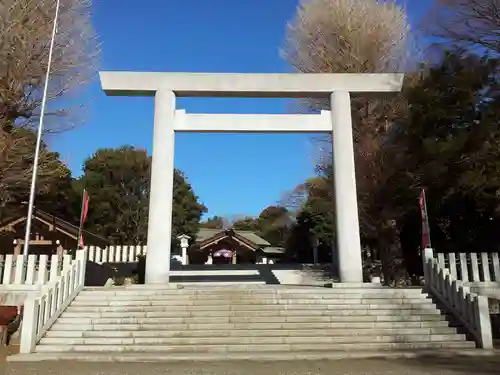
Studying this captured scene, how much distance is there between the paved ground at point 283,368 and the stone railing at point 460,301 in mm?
823

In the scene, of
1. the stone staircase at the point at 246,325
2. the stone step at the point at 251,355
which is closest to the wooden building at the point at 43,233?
the stone staircase at the point at 246,325

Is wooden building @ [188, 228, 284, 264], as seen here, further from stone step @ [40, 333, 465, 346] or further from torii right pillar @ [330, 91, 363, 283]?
stone step @ [40, 333, 465, 346]

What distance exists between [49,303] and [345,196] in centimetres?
757

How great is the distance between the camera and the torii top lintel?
39.4ft

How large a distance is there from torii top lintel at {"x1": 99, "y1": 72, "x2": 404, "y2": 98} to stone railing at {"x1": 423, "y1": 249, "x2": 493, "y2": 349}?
5.12 meters

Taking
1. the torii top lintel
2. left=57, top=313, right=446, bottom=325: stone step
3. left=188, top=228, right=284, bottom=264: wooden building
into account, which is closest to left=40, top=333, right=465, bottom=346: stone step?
left=57, top=313, right=446, bottom=325: stone step

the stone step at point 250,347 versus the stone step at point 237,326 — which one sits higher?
the stone step at point 237,326

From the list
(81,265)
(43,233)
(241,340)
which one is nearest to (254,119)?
(81,265)

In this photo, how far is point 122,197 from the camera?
29688 mm

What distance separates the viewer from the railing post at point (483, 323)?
766cm

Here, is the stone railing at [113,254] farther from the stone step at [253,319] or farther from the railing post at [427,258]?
the railing post at [427,258]

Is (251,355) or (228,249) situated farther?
(228,249)

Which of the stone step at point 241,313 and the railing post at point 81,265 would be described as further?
the railing post at point 81,265

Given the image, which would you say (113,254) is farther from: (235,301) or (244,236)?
(235,301)
